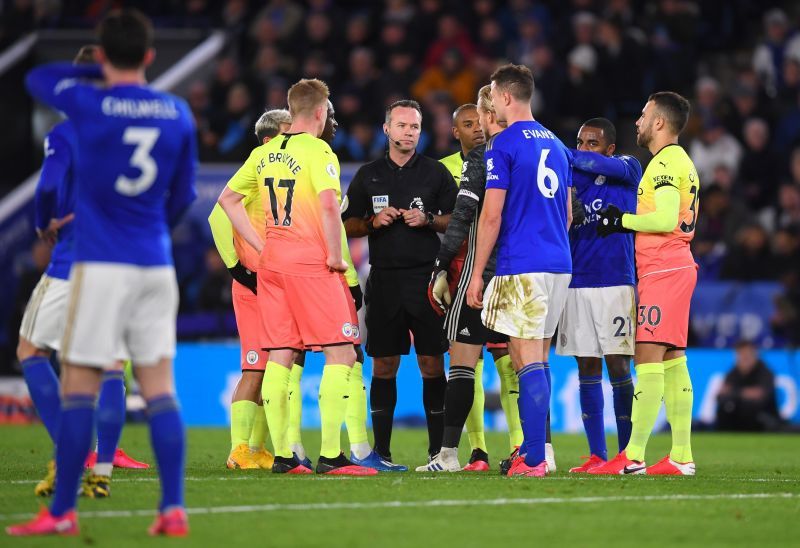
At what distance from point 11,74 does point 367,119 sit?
247 inches

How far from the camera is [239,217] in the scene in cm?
914

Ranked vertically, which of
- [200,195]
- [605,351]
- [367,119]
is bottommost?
[605,351]

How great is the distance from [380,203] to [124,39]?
4134mm

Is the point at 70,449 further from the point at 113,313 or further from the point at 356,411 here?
the point at 356,411

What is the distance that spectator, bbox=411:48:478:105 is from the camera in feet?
65.0

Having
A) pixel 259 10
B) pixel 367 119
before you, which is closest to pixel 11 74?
pixel 259 10

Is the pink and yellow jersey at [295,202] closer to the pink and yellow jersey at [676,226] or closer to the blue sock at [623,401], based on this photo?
the pink and yellow jersey at [676,226]

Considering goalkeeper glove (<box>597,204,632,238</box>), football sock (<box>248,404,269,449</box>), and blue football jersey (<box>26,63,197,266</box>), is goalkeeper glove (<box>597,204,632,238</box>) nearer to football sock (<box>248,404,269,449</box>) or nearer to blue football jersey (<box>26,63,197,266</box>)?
football sock (<box>248,404,269,449</box>)

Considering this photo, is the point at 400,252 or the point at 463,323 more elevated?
the point at 400,252

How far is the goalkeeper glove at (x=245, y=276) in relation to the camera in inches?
384

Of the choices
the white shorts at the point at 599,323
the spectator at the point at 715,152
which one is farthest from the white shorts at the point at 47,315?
the spectator at the point at 715,152

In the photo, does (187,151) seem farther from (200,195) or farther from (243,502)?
(200,195)

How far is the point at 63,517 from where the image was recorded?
5.96 meters

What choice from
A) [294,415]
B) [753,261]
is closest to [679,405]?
[294,415]
